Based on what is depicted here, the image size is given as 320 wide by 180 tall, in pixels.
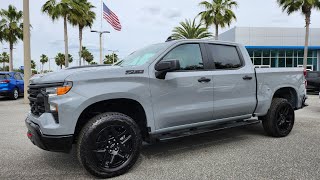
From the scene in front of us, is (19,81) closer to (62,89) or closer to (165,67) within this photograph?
(62,89)

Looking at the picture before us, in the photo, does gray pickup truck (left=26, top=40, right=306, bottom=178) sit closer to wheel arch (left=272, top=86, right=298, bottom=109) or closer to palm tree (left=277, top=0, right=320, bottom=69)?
wheel arch (left=272, top=86, right=298, bottom=109)

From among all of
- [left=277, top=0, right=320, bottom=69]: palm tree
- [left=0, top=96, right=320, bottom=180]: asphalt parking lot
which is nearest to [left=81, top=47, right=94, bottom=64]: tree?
[left=277, top=0, right=320, bottom=69]: palm tree

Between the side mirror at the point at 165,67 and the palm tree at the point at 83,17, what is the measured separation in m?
26.4

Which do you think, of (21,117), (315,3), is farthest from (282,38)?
(21,117)

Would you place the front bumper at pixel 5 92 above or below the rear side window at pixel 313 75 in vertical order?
below

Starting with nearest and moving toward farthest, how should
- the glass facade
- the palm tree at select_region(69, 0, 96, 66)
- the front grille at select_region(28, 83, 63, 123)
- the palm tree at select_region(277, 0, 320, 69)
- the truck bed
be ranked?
the front grille at select_region(28, 83, 63, 123)
the truck bed
the palm tree at select_region(277, 0, 320, 69)
the palm tree at select_region(69, 0, 96, 66)
the glass facade

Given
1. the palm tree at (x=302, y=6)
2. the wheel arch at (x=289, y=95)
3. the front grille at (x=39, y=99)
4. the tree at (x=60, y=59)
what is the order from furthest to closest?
the tree at (x=60, y=59) < the palm tree at (x=302, y=6) < the wheel arch at (x=289, y=95) < the front grille at (x=39, y=99)

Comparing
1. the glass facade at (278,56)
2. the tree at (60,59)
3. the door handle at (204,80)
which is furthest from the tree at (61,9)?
the tree at (60,59)

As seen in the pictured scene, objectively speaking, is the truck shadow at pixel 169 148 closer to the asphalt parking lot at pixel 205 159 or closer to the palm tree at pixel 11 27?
the asphalt parking lot at pixel 205 159

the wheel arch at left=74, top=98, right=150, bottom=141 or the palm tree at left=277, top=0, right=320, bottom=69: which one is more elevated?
the palm tree at left=277, top=0, right=320, bottom=69

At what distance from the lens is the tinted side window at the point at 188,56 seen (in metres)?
4.77

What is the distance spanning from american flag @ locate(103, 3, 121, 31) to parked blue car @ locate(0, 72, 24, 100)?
12.7 metres

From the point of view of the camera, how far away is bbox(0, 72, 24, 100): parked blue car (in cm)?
1481

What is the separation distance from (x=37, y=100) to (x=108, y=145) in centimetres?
113
